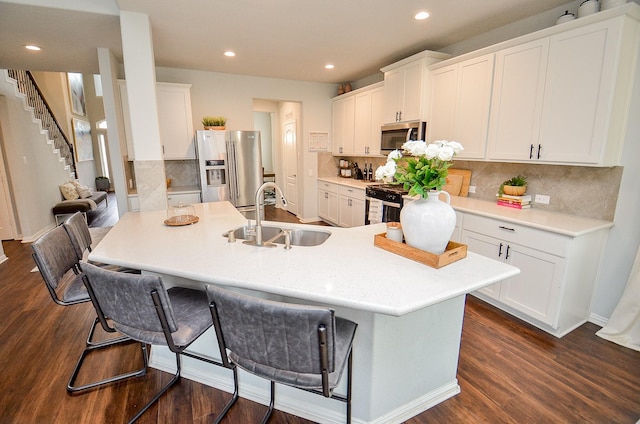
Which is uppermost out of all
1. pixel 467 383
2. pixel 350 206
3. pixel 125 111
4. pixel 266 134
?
pixel 266 134

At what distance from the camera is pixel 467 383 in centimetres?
194

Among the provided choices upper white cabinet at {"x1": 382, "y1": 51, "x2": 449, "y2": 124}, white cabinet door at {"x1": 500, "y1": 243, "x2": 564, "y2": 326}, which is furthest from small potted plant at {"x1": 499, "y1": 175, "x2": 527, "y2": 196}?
upper white cabinet at {"x1": 382, "y1": 51, "x2": 449, "y2": 124}

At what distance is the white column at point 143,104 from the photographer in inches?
108

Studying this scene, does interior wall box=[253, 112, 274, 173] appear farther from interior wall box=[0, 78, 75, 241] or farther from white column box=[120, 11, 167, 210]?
white column box=[120, 11, 167, 210]

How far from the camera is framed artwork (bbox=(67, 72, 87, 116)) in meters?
8.63

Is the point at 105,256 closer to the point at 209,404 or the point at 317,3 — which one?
the point at 209,404

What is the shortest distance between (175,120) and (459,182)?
3926 millimetres

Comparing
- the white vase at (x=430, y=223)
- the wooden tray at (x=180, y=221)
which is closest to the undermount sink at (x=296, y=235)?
the wooden tray at (x=180, y=221)

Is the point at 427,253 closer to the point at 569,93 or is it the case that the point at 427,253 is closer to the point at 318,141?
the point at 569,93

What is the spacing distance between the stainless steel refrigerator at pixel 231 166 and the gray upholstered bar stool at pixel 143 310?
3200 mm

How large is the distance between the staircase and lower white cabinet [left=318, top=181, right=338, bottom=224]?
5.19 metres

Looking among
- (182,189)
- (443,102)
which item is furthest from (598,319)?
(182,189)

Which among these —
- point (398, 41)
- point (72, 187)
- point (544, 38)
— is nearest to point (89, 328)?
A: point (398, 41)

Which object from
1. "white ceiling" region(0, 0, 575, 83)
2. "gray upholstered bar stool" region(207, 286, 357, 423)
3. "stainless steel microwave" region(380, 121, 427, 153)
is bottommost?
"gray upholstered bar stool" region(207, 286, 357, 423)
